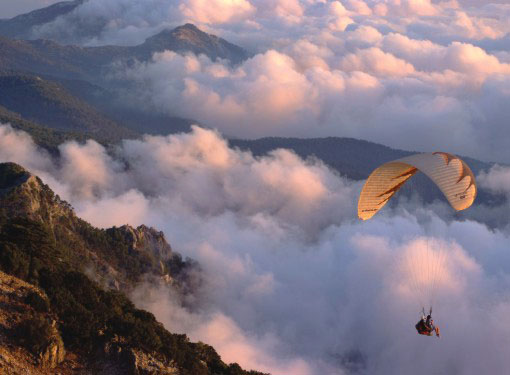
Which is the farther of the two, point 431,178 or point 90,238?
point 90,238

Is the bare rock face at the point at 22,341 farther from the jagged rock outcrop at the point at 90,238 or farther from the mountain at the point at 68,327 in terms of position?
the jagged rock outcrop at the point at 90,238

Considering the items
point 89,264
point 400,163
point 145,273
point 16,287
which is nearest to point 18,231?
point 16,287

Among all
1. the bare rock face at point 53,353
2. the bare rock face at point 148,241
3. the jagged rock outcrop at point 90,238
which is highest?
the bare rock face at point 148,241

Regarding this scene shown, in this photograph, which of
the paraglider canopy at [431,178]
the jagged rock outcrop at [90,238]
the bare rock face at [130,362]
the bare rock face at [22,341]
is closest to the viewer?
the bare rock face at [22,341]

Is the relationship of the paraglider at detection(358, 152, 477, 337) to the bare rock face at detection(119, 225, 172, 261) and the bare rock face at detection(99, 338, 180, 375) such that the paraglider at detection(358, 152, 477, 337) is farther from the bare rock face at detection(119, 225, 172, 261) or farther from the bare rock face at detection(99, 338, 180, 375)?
the bare rock face at detection(119, 225, 172, 261)

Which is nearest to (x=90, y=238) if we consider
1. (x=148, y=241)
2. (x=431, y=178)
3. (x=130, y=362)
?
(x=148, y=241)

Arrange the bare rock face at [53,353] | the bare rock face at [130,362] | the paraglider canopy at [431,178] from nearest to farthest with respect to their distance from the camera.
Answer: the bare rock face at [53,353], the bare rock face at [130,362], the paraglider canopy at [431,178]

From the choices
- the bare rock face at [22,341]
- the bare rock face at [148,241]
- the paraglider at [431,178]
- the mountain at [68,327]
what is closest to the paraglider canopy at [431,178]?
the paraglider at [431,178]

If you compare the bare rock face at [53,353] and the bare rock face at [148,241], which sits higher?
the bare rock face at [148,241]

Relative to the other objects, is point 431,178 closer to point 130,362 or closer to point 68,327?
point 130,362
